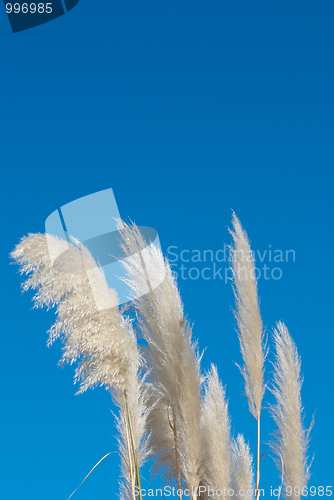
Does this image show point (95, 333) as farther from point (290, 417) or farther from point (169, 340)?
point (290, 417)

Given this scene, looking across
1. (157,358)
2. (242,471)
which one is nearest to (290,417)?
(242,471)

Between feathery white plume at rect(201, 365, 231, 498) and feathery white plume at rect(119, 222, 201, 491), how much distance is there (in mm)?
99

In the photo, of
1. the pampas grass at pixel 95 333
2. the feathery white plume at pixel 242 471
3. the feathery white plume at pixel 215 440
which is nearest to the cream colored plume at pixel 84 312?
the pampas grass at pixel 95 333

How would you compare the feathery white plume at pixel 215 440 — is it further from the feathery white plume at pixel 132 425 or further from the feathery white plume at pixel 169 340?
the feathery white plume at pixel 132 425

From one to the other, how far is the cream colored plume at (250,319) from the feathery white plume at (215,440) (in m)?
0.20

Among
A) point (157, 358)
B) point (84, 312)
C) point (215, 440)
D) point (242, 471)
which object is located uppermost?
Answer: point (84, 312)

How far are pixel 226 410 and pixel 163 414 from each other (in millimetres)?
395

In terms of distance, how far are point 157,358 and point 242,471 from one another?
93 centimetres

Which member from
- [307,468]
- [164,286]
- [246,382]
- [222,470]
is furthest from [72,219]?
[307,468]

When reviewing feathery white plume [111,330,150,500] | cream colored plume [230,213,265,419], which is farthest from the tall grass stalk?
feathery white plume [111,330,150,500]

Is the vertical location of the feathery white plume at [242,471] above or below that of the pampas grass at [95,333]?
below

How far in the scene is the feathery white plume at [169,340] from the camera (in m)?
2.35

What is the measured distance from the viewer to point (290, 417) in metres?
2.56

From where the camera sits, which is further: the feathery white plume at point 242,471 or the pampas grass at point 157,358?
the feathery white plume at point 242,471
